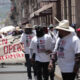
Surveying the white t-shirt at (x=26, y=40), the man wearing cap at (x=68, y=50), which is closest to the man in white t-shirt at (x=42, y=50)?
the white t-shirt at (x=26, y=40)

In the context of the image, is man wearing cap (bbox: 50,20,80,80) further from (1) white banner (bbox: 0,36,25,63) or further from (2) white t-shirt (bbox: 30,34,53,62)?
(1) white banner (bbox: 0,36,25,63)

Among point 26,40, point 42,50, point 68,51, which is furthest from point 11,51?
point 68,51

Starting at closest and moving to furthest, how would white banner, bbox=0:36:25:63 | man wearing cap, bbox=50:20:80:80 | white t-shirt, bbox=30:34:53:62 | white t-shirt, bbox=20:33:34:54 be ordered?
man wearing cap, bbox=50:20:80:80 < white t-shirt, bbox=30:34:53:62 < white t-shirt, bbox=20:33:34:54 < white banner, bbox=0:36:25:63

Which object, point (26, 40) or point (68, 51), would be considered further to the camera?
point (26, 40)

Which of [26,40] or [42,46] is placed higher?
[42,46]

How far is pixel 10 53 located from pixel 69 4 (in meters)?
7.86

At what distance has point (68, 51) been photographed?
28.7 feet

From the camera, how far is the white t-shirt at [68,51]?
28.4 feet

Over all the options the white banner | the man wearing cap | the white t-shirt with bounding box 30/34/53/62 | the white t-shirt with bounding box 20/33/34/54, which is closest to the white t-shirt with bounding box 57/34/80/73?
the man wearing cap

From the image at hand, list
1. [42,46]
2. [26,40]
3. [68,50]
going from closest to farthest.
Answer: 1. [68,50]
2. [42,46]
3. [26,40]

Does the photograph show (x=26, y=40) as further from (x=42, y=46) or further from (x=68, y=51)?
(x=68, y=51)

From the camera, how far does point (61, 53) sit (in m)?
8.84

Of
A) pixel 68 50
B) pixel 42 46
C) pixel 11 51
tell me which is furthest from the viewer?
pixel 11 51

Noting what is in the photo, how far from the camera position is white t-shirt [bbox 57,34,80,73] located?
8664 millimetres
